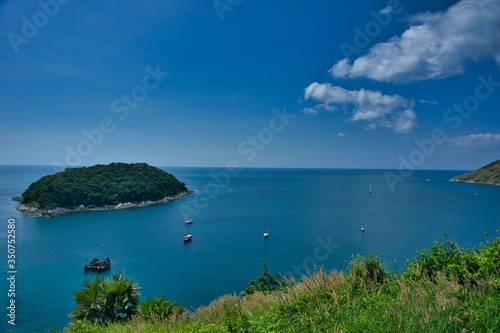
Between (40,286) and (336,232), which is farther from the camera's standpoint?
(336,232)

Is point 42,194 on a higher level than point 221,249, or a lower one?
higher

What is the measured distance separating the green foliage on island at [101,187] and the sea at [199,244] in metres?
5.83

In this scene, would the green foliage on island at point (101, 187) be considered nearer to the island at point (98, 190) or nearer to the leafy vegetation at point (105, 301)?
the island at point (98, 190)

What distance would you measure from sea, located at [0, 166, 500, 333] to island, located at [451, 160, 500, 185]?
73653 mm

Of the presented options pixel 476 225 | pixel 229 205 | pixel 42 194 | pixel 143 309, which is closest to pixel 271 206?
pixel 229 205

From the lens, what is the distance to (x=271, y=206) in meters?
86.1

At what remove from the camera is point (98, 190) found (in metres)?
81.9

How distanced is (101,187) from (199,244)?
4437 cm

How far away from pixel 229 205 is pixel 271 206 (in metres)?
12.1

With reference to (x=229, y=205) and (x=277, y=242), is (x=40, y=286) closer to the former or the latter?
(x=277, y=242)

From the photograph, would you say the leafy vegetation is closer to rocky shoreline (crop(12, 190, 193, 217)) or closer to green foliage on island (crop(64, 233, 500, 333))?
green foliage on island (crop(64, 233, 500, 333))

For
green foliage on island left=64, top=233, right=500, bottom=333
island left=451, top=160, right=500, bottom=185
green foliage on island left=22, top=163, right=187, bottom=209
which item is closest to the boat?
green foliage on island left=64, top=233, right=500, bottom=333

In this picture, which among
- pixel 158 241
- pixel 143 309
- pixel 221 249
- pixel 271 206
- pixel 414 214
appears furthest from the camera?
pixel 271 206

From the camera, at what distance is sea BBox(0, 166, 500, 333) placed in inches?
1312
